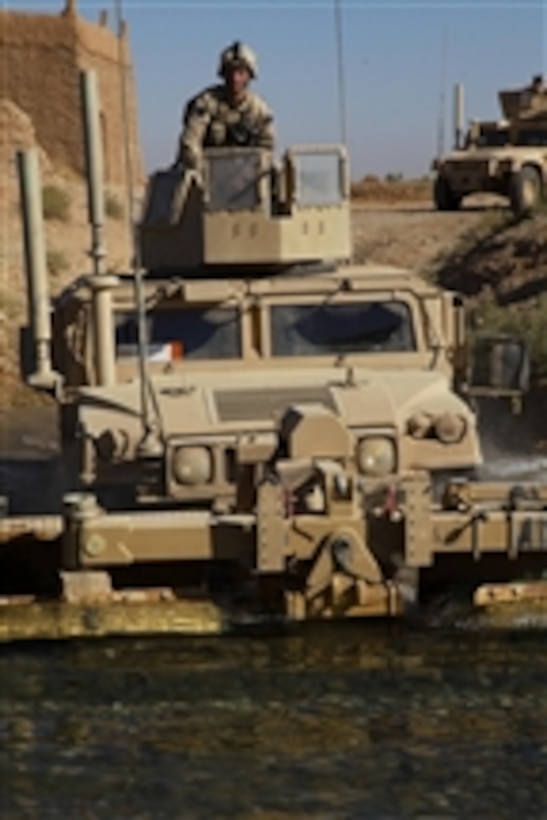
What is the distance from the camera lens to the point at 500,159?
25734mm

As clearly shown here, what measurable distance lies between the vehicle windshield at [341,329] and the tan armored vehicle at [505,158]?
14.2 meters

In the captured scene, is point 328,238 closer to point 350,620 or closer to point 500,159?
point 350,620

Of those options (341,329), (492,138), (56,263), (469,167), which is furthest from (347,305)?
(492,138)

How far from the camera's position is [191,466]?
27.7ft

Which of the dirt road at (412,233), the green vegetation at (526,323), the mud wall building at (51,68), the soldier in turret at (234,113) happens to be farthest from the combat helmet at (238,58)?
the mud wall building at (51,68)

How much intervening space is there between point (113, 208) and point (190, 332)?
2257 cm

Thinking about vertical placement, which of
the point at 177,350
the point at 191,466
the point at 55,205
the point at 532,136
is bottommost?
the point at 191,466

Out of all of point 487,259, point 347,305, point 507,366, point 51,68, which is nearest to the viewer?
point 507,366

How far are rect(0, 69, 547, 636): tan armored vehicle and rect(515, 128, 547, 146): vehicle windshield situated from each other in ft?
55.0

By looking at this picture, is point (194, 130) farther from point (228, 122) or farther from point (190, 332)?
point (190, 332)

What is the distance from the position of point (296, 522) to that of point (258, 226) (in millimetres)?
2916

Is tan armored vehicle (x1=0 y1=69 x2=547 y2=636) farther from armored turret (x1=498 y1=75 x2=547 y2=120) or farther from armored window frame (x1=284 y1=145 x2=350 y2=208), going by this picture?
armored turret (x1=498 y1=75 x2=547 y2=120)

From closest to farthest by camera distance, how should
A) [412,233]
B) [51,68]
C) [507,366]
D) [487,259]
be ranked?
[507,366] → [487,259] → [412,233] → [51,68]

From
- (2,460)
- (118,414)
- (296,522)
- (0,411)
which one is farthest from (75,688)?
(0,411)
